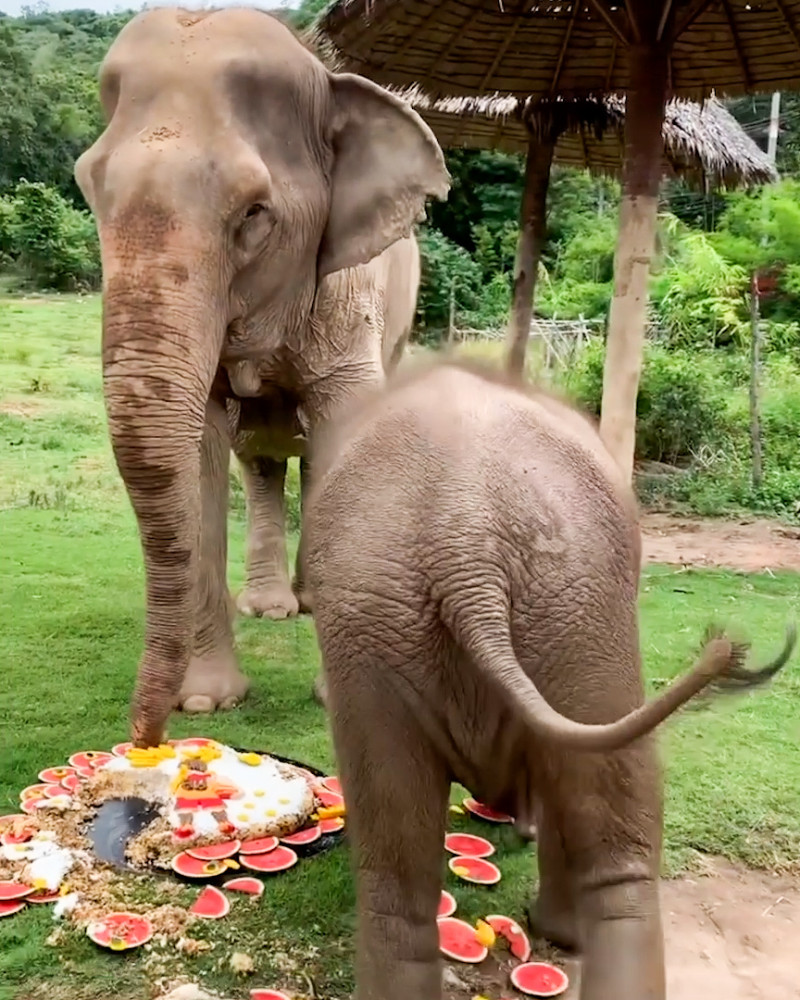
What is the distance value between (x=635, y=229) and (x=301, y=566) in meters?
2.93

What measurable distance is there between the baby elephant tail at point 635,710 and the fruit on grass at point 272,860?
1168mm

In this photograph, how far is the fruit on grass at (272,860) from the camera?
245 cm

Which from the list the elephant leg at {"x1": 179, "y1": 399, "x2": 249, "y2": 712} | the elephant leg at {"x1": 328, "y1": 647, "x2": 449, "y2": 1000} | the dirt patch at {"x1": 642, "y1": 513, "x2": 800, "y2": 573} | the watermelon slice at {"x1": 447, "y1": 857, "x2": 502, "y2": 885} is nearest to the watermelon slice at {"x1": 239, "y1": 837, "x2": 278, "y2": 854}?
the watermelon slice at {"x1": 447, "y1": 857, "x2": 502, "y2": 885}

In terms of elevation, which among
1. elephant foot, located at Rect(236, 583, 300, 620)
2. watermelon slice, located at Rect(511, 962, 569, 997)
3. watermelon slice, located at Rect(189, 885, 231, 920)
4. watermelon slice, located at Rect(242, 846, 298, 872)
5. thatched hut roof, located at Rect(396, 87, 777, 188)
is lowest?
elephant foot, located at Rect(236, 583, 300, 620)

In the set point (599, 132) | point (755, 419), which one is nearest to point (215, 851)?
point (599, 132)

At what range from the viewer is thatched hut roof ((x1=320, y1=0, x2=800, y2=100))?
185 inches

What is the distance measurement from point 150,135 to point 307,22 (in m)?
1.68

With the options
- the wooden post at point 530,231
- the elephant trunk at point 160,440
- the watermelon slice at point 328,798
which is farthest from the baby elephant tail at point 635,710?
the wooden post at point 530,231

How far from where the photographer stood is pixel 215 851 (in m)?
2.48

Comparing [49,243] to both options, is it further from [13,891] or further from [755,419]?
[13,891]

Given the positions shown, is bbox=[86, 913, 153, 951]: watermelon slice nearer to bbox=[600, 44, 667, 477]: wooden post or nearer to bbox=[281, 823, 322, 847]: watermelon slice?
bbox=[281, 823, 322, 847]: watermelon slice

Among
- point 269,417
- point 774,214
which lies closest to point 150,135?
point 269,417

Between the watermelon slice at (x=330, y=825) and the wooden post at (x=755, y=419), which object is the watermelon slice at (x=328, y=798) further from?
the wooden post at (x=755, y=419)

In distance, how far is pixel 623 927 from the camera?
5.36ft
